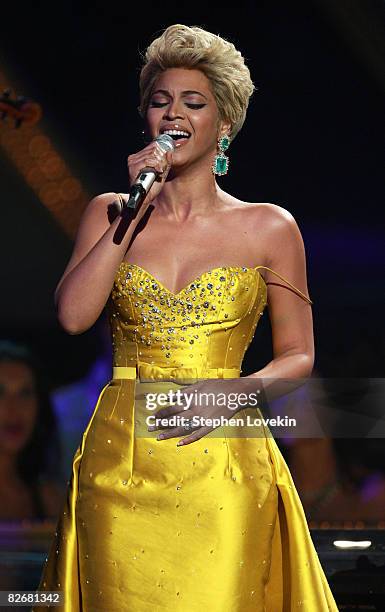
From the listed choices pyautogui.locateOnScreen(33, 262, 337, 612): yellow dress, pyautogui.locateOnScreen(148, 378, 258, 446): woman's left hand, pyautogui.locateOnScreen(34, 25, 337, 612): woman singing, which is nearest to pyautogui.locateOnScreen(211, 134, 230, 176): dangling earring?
pyautogui.locateOnScreen(34, 25, 337, 612): woman singing

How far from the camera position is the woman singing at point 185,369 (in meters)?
1.76

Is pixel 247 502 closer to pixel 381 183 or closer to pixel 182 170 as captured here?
pixel 182 170

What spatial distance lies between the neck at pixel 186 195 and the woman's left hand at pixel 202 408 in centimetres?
33

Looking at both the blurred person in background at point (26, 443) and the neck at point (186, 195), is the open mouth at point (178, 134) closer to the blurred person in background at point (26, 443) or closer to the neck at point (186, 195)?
the neck at point (186, 195)

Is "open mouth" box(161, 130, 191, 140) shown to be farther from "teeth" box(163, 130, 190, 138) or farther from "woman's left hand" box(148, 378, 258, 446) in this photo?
"woman's left hand" box(148, 378, 258, 446)

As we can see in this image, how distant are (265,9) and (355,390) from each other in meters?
1.29

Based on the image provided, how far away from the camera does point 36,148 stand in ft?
12.8

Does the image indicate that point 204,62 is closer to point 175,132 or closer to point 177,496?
point 175,132

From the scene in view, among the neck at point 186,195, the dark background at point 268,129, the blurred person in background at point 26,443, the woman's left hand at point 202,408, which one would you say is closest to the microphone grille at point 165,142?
the neck at point 186,195

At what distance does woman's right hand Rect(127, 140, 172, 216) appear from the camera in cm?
175

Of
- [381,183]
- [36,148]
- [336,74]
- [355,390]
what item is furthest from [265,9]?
[355,390]

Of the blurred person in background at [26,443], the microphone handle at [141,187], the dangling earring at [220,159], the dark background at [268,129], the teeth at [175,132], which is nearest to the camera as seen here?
the microphone handle at [141,187]

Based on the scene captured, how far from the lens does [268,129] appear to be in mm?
3643

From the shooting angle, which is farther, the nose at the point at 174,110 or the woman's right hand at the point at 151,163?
the nose at the point at 174,110
